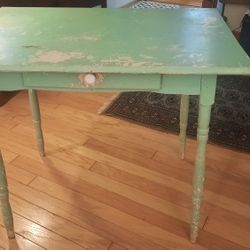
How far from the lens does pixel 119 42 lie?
0.98 metres

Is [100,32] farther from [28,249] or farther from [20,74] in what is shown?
[28,249]

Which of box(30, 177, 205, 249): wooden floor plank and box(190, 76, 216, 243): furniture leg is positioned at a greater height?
box(190, 76, 216, 243): furniture leg

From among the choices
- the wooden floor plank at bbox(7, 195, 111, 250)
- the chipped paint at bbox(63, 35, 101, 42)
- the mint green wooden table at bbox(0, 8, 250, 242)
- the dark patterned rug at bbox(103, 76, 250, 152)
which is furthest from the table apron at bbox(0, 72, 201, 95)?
the dark patterned rug at bbox(103, 76, 250, 152)

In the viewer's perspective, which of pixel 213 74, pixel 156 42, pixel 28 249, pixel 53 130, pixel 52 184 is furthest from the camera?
pixel 53 130

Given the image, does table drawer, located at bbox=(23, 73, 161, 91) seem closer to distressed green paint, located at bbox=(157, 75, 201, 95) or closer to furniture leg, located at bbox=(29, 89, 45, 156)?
distressed green paint, located at bbox=(157, 75, 201, 95)

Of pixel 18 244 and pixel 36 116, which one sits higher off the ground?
pixel 36 116

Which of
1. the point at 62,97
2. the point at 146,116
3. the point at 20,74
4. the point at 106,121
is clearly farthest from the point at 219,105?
the point at 20,74

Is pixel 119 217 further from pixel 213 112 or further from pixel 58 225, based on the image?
pixel 213 112

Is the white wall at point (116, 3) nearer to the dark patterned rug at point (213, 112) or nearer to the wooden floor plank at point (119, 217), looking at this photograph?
the dark patterned rug at point (213, 112)

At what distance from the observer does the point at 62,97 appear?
2074 millimetres

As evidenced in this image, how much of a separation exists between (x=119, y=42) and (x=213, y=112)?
104 cm

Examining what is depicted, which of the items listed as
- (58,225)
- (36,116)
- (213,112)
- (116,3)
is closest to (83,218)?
(58,225)

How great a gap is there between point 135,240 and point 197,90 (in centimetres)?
58

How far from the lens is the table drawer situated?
2.86ft
